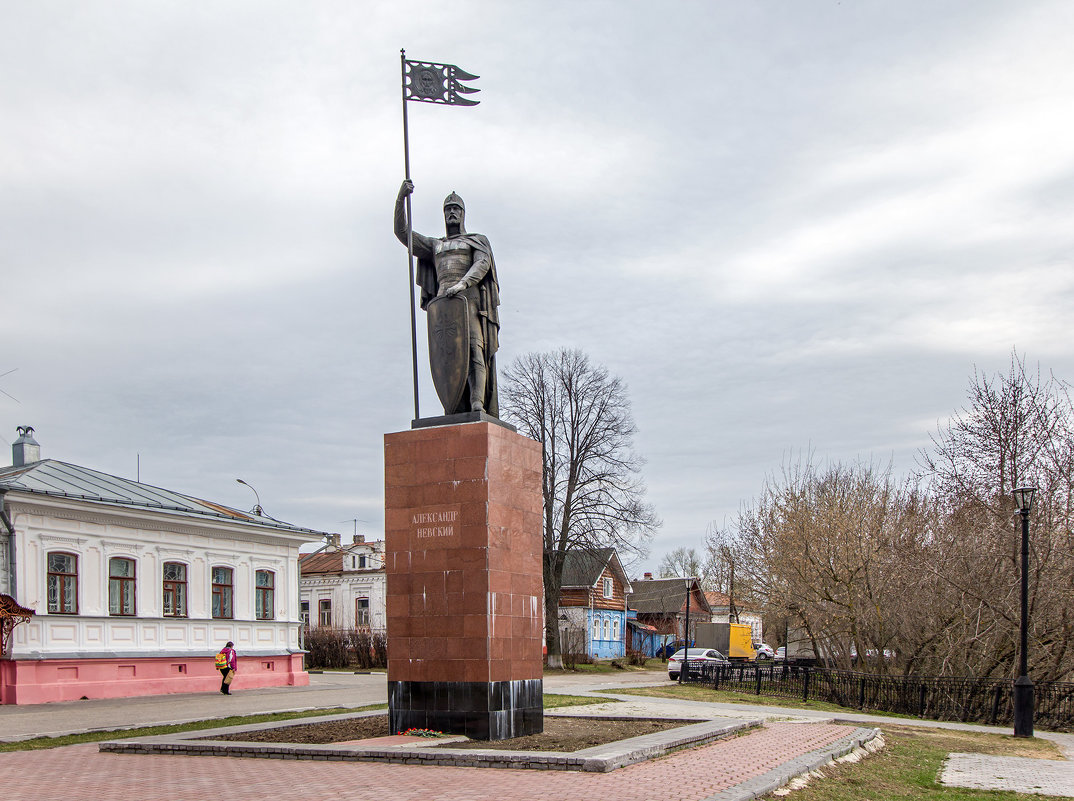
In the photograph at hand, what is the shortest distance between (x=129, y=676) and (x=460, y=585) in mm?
17939

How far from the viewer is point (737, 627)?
159 ft

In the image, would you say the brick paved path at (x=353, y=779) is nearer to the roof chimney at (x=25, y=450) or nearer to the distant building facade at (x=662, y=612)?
the roof chimney at (x=25, y=450)

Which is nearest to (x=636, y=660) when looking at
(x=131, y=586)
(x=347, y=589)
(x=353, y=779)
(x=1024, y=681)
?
(x=347, y=589)

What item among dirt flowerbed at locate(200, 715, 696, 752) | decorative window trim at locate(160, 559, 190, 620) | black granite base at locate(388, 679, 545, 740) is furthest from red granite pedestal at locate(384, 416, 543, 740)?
decorative window trim at locate(160, 559, 190, 620)

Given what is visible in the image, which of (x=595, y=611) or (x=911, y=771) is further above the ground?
(x=911, y=771)

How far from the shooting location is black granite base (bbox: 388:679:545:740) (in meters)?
11.5

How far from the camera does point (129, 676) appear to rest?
2611cm

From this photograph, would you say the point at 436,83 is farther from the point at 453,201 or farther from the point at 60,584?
the point at 60,584

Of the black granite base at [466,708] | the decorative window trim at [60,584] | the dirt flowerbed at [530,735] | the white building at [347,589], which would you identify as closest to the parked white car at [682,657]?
the white building at [347,589]

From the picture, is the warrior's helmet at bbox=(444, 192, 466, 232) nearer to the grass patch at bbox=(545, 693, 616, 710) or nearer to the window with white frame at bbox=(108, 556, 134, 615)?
the grass patch at bbox=(545, 693, 616, 710)

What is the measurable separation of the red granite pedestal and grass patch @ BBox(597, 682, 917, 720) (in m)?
11.6

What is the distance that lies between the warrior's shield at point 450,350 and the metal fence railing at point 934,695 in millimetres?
13485

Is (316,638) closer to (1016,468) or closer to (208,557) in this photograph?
(208,557)

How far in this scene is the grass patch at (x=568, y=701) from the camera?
18659 mm
